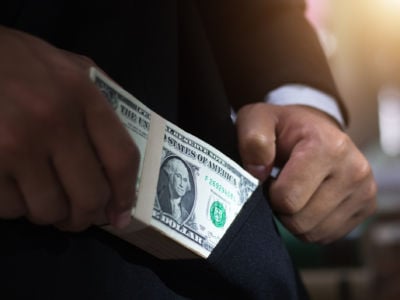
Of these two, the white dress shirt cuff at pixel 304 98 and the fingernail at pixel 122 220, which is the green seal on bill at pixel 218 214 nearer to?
the fingernail at pixel 122 220

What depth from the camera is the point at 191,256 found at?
427 mm

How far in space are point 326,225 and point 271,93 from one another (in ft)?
0.49

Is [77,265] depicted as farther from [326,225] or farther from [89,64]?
[326,225]

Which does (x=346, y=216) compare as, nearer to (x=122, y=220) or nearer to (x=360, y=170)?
(x=360, y=170)

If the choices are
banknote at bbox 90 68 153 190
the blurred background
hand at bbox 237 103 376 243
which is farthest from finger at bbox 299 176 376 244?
the blurred background

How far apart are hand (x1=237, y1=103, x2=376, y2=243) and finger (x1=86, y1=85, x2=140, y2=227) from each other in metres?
0.19

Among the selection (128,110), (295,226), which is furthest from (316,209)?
(128,110)

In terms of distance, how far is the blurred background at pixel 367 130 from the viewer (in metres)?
1.65

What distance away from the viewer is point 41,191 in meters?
0.33

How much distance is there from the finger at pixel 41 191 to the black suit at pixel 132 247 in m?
0.05

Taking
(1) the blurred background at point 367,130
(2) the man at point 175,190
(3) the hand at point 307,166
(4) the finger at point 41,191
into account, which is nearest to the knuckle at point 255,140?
(3) the hand at point 307,166

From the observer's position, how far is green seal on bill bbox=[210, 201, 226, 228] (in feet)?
1.47

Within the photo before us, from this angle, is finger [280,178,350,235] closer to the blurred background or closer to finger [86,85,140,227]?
finger [86,85,140,227]

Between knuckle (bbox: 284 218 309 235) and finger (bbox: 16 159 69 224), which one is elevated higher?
finger (bbox: 16 159 69 224)
